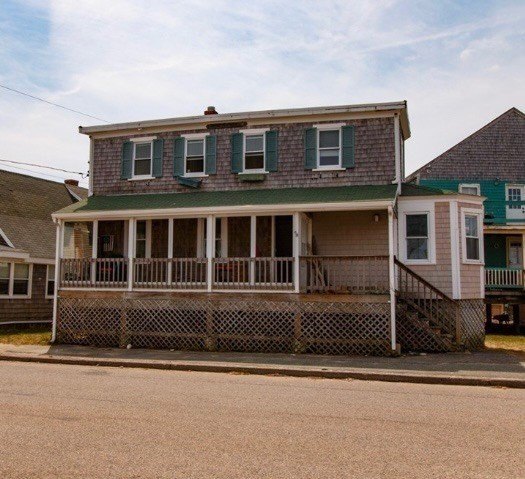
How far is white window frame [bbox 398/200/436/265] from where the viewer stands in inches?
733

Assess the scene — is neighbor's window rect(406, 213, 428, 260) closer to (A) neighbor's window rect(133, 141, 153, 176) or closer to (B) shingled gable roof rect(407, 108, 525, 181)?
(A) neighbor's window rect(133, 141, 153, 176)

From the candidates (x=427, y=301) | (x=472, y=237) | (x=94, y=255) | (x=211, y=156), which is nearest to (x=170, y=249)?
(x=94, y=255)

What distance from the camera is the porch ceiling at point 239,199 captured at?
17766mm

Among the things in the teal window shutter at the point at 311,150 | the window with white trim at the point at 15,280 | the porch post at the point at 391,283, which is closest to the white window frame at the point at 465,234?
the porch post at the point at 391,283

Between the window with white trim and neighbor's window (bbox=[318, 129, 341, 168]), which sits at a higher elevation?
neighbor's window (bbox=[318, 129, 341, 168])

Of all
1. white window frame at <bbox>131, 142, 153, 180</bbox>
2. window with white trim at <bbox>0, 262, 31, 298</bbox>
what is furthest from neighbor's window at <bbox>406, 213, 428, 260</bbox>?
window with white trim at <bbox>0, 262, 31, 298</bbox>

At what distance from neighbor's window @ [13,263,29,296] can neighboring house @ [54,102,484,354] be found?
6.22m

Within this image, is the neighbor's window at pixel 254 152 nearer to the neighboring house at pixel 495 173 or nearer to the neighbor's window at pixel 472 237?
the neighbor's window at pixel 472 237

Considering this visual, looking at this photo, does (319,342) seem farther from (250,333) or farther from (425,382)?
(425,382)

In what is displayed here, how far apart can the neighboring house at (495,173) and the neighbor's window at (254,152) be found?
1528 cm

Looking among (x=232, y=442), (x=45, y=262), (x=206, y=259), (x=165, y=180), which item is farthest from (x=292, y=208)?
(x=45, y=262)

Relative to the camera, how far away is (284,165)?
20.1m

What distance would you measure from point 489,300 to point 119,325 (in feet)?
51.3

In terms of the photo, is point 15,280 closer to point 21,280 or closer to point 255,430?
point 21,280
